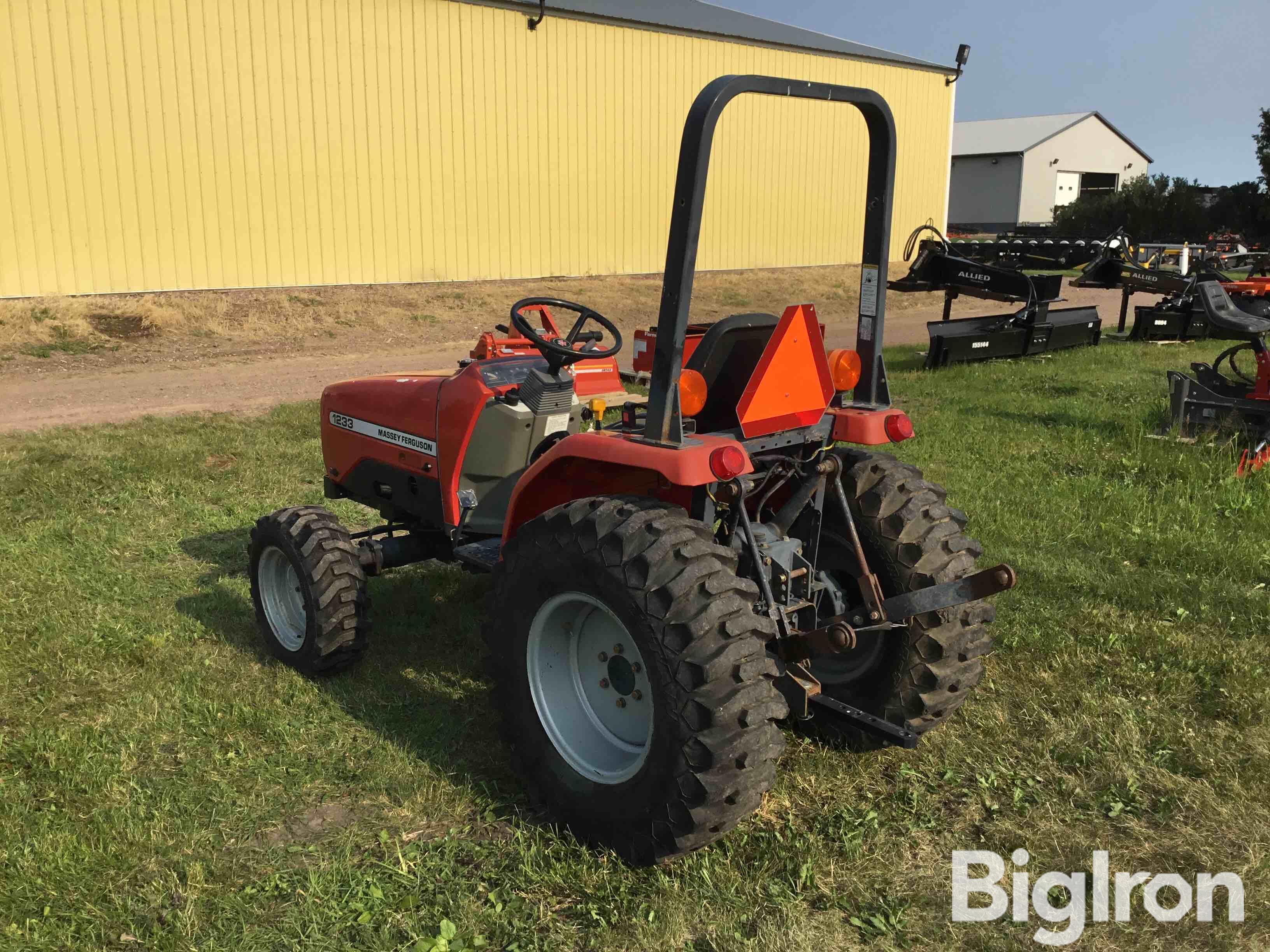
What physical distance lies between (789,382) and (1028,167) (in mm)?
54475

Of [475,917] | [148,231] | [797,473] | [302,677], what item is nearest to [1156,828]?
[797,473]

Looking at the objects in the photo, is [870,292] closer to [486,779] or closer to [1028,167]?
[486,779]

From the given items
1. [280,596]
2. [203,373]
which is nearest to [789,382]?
[280,596]

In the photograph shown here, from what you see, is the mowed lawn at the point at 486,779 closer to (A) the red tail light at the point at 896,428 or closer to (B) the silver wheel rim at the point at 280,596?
(B) the silver wheel rim at the point at 280,596

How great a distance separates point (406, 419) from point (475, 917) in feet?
7.31

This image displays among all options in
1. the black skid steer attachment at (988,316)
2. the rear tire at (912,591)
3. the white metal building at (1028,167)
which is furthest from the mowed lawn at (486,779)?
the white metal building at (1028,167)

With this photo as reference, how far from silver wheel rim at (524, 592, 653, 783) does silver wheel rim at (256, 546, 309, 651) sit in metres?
1.56

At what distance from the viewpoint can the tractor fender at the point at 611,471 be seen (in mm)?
2721

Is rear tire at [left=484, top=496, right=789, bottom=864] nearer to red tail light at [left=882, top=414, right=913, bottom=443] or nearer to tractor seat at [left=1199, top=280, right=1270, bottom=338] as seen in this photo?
red tail light at [left=882, top=414, right=913, bottom=443]

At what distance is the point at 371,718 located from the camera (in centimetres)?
374

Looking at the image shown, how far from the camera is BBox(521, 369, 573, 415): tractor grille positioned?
12.8ft

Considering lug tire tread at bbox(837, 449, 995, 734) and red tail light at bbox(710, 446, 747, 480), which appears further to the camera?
lug tire tread at bbox(837, 449, 995, 734)

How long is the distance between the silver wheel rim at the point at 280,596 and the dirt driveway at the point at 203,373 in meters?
5.36

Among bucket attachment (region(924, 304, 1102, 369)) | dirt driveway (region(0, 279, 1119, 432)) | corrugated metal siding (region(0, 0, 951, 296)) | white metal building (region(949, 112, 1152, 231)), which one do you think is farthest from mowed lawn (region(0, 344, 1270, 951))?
white metal building (region(949, 112, 1152, 231))
